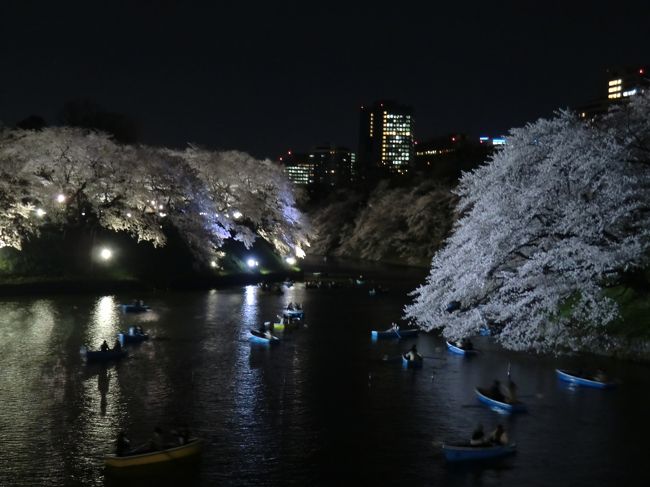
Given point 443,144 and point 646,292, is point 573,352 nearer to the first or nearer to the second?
point 646,292

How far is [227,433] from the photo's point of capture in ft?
60.2

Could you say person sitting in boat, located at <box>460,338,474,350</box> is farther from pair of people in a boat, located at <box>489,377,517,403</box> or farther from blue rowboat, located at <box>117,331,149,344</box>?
blue rowboat, located at <box>117,331,149,344</box>

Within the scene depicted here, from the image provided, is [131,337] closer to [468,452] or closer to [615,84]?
[468,452]

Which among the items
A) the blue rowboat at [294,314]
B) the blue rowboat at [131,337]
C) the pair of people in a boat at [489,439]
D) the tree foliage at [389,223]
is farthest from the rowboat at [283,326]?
the tree foliage at [389,223]

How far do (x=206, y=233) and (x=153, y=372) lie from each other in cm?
2998

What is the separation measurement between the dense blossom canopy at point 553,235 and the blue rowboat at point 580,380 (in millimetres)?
2726

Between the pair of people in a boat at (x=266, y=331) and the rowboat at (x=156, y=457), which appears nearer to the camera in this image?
the rowboat at (x=156, y=457)

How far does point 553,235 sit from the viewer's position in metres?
27.0

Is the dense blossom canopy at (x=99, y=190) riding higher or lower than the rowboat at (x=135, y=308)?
higher

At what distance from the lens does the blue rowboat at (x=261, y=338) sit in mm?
30939

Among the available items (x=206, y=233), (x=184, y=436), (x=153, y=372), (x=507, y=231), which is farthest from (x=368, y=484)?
(x=206, y=233)

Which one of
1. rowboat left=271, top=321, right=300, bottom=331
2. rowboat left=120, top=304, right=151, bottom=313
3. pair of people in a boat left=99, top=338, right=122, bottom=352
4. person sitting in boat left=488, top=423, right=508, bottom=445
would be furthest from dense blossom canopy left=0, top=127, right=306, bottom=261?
person sitting in boat left=488, top=423, right=508, bottom=445

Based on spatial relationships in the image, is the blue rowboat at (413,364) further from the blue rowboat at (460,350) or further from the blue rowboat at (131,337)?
the blue rowboat at (131,337)

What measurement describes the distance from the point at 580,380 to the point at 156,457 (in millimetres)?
15258
